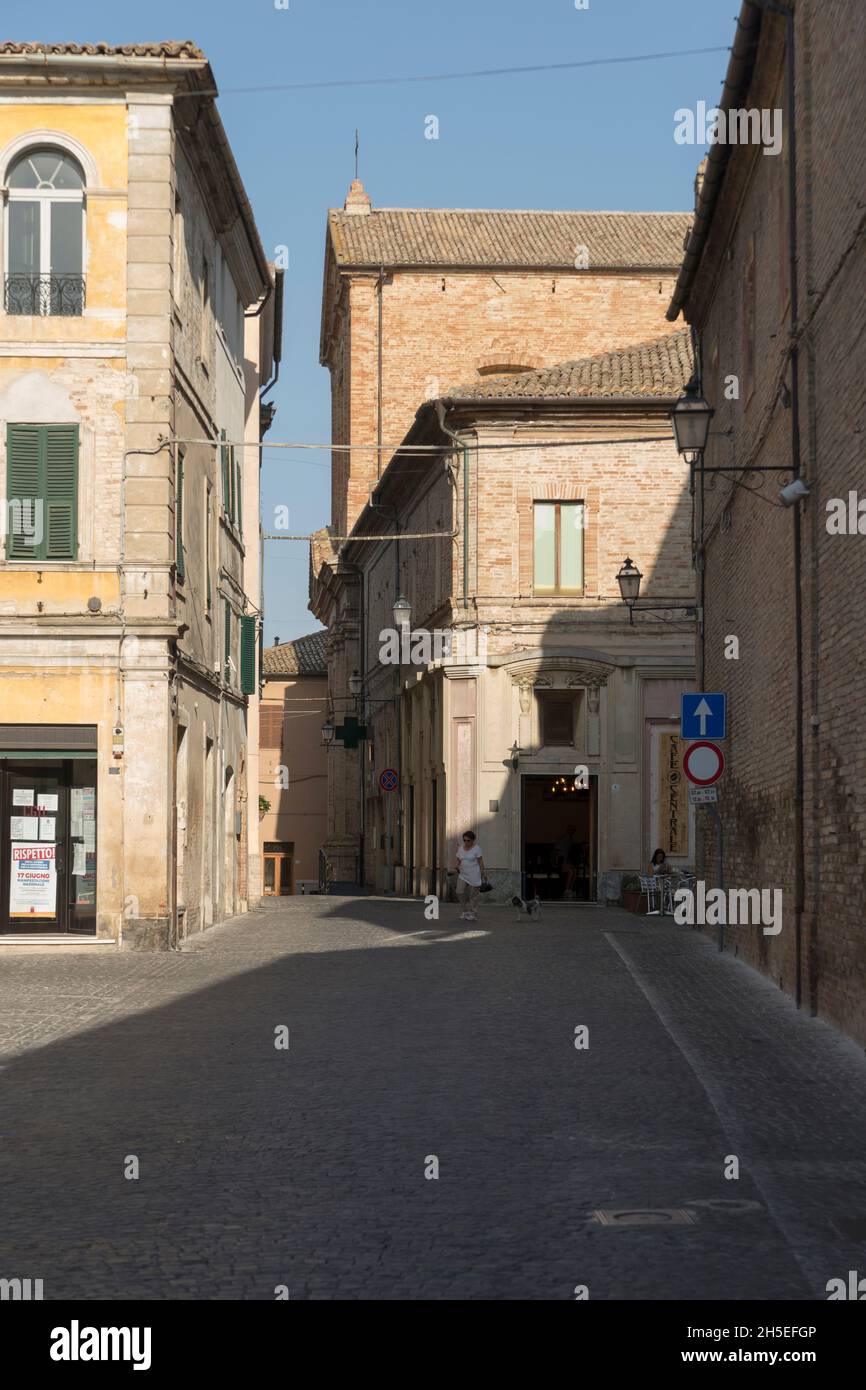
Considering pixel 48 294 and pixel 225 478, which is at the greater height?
pixel 48 294

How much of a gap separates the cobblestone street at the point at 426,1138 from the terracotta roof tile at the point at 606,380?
67.1 feet

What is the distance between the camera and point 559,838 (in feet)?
135

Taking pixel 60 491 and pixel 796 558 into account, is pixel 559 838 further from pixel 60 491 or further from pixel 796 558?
pixel 796 558

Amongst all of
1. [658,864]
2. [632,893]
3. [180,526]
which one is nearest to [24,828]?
[180,526]

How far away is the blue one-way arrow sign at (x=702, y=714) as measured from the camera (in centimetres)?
1988

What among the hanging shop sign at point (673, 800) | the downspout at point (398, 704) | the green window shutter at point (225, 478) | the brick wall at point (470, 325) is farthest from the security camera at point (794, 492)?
the brick wall at point (470, 325)

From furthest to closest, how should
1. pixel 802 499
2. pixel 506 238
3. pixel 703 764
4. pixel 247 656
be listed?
pixel 506 238
pixel 247 656
pixel 703 764
pixel 802 499

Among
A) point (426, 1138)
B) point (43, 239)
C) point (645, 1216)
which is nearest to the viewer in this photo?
point (645, 1216)

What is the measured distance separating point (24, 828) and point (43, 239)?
7255mm

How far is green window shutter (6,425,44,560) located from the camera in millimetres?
22672

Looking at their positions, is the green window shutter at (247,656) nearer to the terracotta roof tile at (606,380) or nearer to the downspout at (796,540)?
the terracotta roof tile at (606,380)

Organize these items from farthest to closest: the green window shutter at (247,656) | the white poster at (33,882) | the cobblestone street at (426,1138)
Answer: the green window shutter at (247,656) → the white poster at (33,882) → the cobblestone street at (426,1138)

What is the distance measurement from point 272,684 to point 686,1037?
2203 inches
